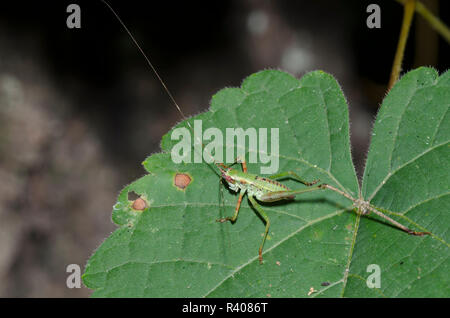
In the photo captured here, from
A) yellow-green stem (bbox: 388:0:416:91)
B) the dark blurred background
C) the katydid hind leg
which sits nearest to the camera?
the katydid hind leg

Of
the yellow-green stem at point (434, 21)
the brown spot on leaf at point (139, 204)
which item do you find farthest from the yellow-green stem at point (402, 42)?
the brown spot on leaf at point (139, 204)

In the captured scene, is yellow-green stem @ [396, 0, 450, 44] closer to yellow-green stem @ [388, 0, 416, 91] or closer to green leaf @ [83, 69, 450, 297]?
yellow-green stem @ [388, 0, 416, 91]

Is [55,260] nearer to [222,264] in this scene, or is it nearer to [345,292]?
[222,264]

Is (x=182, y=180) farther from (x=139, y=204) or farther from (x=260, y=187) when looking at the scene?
(x=260, y=187)

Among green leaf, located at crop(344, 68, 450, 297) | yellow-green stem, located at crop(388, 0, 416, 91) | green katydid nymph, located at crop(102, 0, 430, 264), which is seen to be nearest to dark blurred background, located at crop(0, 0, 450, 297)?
yellow-green stem, located at crop(388, 0, 416, 91)

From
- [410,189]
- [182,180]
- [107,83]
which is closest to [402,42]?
[410,189]

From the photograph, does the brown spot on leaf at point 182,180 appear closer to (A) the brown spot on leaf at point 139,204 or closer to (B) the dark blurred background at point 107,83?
(A) the brown spot on leaf at point 139,204
